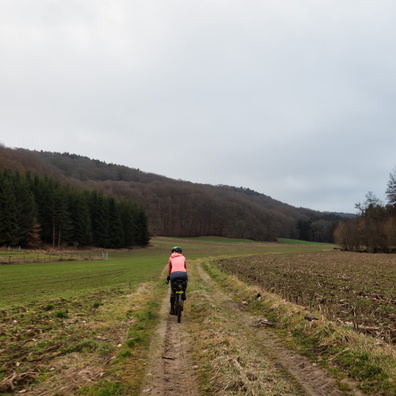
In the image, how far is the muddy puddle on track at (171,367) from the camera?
198 inches

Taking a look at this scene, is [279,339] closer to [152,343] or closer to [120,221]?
[152,343]

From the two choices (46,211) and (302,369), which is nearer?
(302,369)

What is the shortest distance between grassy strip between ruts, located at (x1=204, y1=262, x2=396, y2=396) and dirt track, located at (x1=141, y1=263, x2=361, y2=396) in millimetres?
360

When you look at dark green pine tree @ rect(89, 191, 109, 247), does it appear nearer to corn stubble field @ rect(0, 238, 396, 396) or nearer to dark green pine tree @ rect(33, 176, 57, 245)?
dark green pine tree @ rect(33, 176, 57, 245)

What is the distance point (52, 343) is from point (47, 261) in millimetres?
41828

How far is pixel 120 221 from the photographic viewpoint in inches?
3268

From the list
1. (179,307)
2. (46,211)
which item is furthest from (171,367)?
(46,211)

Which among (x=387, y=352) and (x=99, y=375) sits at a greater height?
(x=387, y=352)

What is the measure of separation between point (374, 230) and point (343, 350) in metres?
76.4

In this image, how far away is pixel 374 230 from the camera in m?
71.4

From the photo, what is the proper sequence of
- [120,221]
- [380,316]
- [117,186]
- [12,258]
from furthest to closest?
[117,186], [120,221], [12,258], [380,316]

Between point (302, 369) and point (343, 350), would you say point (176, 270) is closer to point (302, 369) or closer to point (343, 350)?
point (302, 369)

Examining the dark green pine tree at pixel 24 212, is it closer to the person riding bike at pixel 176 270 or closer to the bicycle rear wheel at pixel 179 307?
the person riding bike at pixel 176 270

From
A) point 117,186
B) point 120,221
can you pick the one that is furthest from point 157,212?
point 120,221
